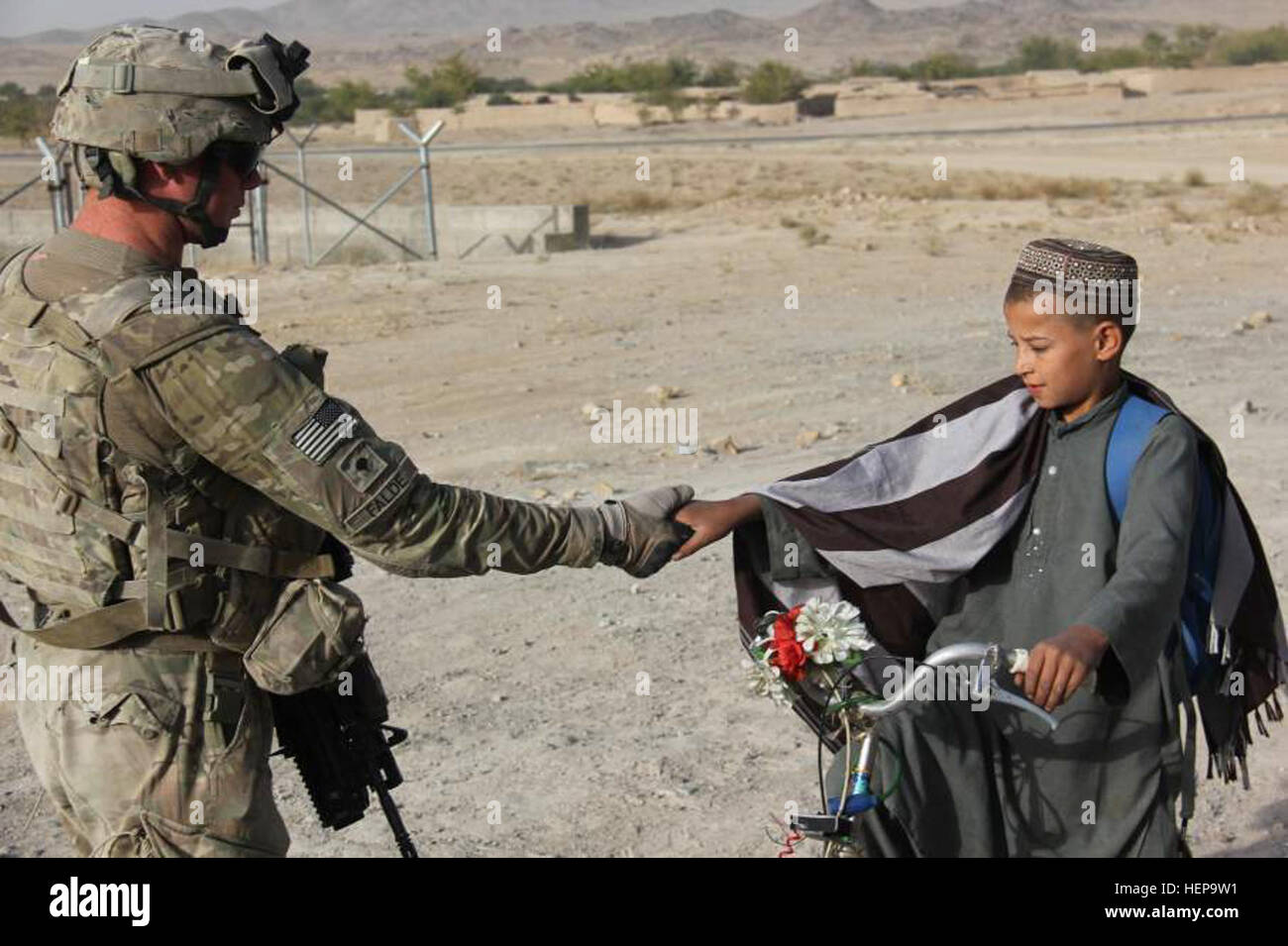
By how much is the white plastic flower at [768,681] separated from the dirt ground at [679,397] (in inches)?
63.5

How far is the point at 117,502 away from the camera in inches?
116

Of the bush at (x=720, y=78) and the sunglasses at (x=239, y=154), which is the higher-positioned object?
the bush at (x=720, y=78)

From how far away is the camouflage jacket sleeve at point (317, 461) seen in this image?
9.30 feet

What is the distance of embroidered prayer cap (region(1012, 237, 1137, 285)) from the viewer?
11.2 ft

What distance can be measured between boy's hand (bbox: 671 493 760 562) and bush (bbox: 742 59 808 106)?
181 ft

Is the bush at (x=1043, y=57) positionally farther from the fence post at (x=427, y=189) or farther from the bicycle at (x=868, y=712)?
the bicycle at (x=868, y=712)

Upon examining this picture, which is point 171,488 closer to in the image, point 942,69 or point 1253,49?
point 942,69

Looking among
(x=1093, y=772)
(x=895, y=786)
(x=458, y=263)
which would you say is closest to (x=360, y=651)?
(x=895, y=786)

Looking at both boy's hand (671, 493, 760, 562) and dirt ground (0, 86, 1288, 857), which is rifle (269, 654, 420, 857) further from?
dirt ground (0, 86, 1288, 857)

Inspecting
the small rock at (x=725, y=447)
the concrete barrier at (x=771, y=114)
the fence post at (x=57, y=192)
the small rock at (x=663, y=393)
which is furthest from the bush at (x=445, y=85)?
the small rock at (x=725, y=447)

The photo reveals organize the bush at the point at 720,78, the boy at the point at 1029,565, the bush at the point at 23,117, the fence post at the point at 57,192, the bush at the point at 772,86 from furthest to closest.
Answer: the bush at the point at 720,78 < the bush at the point at 772,86 < the bush at the point at 23,117 < the fence post at the point at 57,192 < the boy at the point at 1029,565

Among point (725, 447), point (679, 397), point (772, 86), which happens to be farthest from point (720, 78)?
A: point (725, 447)
